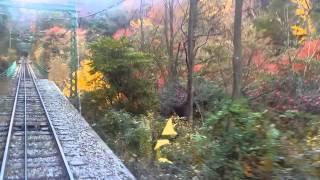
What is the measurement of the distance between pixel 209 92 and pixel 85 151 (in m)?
9.95

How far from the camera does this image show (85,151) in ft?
42.5

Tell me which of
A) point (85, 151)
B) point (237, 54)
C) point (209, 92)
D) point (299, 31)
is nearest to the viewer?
point (237, 54)

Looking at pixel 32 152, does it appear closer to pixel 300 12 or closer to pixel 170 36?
pixel 170 36

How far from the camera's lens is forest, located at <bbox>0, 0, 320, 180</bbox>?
6844mm

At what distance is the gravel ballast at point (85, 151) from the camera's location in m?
10.6

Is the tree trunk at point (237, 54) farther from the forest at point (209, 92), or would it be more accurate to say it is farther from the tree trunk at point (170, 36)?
the tree trunk at point (170, 36)

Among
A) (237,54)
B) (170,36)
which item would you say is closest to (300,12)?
(170,36)

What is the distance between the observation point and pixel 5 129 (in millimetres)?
16031

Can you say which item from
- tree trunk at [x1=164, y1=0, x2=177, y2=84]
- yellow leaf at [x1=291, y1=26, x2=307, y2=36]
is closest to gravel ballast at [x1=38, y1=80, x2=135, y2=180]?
tree trunk at [x1=164, y1=0, x2=177, y2=84]

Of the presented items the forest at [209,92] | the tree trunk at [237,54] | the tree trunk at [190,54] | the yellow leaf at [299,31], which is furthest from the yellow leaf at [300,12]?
the tree trunk at [237,54]

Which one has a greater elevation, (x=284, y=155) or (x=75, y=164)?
(x=284, y=155)

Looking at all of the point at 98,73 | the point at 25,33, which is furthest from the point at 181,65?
the point at 25,33

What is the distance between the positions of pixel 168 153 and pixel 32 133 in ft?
22.1

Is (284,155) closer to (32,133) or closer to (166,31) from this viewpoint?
(32,133)
